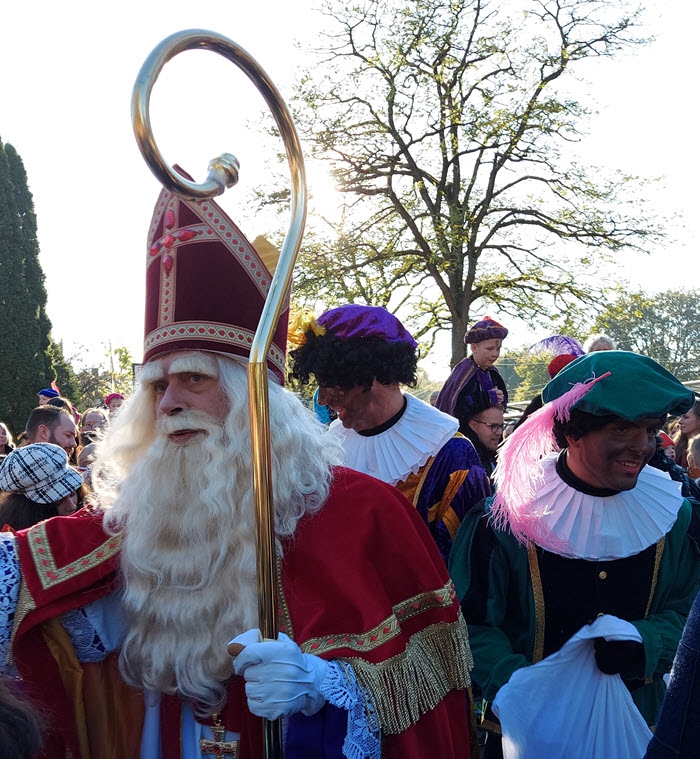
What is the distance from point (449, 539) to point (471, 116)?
14.9m

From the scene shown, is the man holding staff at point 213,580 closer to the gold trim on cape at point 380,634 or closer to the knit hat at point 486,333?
the gold trim on cape at point 380,634

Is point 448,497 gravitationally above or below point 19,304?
below

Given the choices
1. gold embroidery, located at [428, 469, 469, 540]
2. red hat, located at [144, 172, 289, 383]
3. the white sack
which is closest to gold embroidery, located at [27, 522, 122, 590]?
red hat, located at [144, 172, 289, 383]

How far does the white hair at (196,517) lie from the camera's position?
221 cm

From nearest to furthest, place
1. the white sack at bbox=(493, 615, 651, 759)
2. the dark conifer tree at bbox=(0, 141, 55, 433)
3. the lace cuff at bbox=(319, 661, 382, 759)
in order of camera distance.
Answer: the lace cuff at bbox=(319, 661, 382, 759) → the white sack at bbox=(493, 615, 651, 759) → the dark conifer tree at bbox=(0, 141, 55, 433)

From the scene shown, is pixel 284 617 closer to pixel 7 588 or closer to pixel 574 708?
pixel 7 588

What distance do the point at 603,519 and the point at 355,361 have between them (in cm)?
147

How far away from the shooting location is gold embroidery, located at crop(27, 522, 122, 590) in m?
2.14

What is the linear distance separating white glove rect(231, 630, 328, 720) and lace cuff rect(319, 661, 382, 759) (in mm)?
103

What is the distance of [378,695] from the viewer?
6.63ft

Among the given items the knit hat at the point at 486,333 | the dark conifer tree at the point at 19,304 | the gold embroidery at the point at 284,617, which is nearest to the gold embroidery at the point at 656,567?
the gold embroidery at the point at 284,617

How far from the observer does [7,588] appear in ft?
6.88

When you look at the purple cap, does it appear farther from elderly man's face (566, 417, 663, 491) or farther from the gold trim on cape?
the gold trim on cape

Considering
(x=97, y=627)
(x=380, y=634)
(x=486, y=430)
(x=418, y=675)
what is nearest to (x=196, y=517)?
(x=97, y=627)
